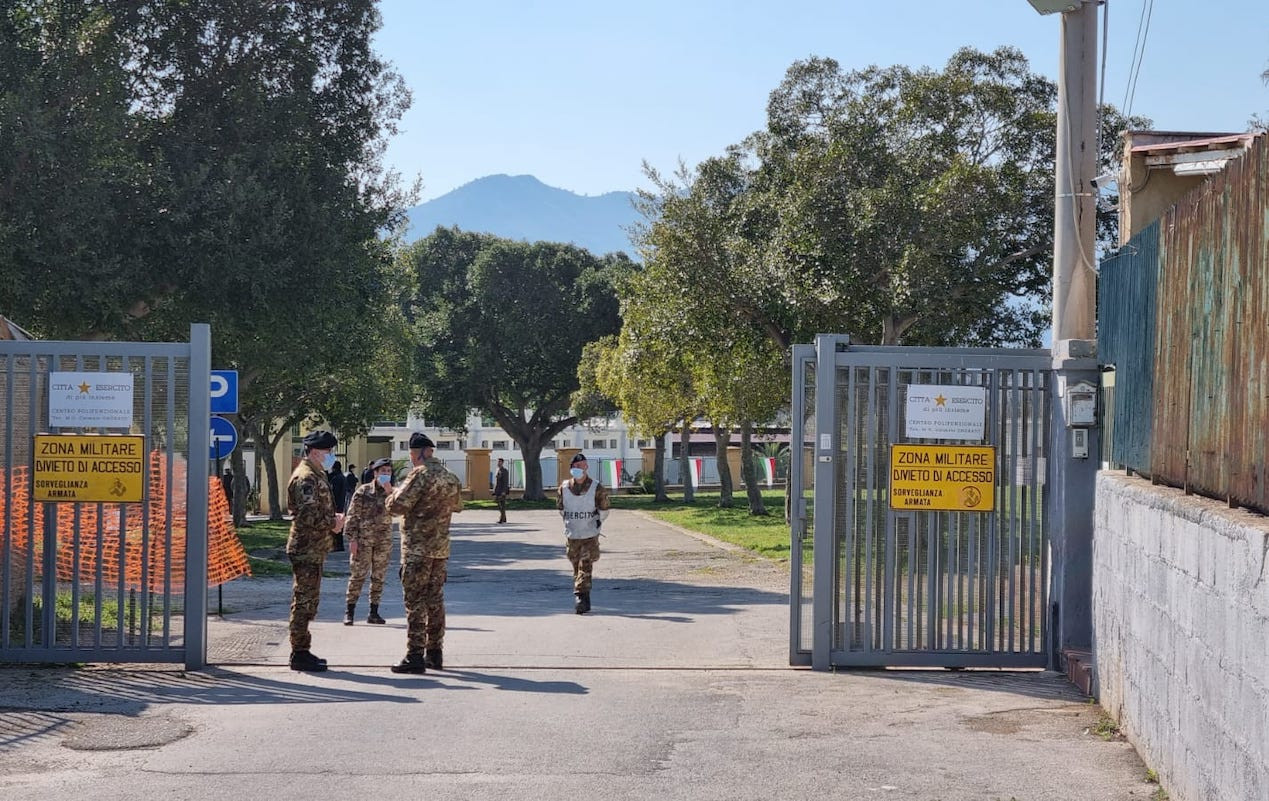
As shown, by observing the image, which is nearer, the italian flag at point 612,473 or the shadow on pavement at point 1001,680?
the shadow on pavement at point 1001,680

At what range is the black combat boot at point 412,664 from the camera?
11.2 meters

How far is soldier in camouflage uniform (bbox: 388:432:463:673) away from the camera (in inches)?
444

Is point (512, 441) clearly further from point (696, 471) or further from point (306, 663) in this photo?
point (306, 663)

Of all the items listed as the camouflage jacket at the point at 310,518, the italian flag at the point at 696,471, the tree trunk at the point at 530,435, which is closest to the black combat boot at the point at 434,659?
the camouflage jacket at the point at 310,518

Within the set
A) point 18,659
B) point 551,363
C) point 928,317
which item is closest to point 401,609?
point 18,659

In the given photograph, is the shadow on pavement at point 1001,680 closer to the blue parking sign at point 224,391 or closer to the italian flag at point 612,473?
the blue parking sign at point 224,391

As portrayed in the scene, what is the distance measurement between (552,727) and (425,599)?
267 cm

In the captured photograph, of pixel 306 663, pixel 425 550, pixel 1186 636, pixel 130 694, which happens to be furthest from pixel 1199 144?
pixel 130 694

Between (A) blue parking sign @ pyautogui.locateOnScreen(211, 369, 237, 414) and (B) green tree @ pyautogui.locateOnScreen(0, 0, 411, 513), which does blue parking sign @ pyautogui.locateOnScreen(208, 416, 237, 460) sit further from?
(B) green tree @ pyautogui.locateOnScreen(0, 0, 411, 513)

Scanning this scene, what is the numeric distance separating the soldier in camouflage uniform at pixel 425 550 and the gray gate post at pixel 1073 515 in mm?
4352

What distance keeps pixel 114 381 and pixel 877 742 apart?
5.82 metres

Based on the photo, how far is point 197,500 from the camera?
10891 millimetres

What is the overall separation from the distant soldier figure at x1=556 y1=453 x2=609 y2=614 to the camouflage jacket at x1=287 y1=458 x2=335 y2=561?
15.8 feet

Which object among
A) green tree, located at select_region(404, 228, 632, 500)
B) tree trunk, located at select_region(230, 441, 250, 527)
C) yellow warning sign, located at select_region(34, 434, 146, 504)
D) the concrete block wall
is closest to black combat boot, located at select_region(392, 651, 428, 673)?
yellow warning sign, located at select_region(34, 434, 146, 504)
